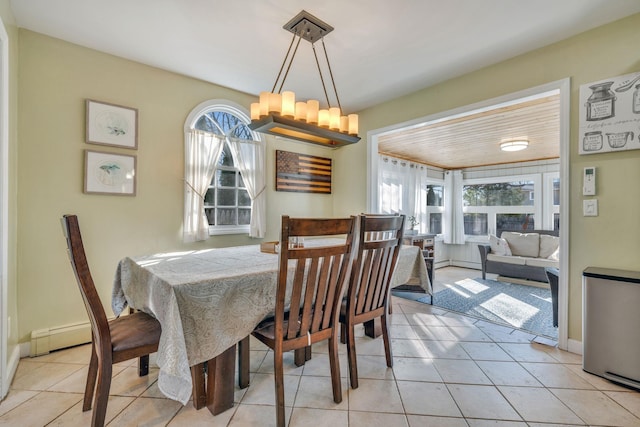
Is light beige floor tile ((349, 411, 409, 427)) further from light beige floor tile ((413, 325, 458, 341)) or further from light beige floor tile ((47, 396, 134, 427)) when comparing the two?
light beige floor tile ((47, 396, 134, 427))

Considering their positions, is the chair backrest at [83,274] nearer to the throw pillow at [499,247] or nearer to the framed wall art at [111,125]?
the framed wall art at [111,125]

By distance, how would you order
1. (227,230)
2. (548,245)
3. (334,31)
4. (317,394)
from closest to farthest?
1. (317,394)
2. (334,31)
3. (227,230)
4. (548,245)

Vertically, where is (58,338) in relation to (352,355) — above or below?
below

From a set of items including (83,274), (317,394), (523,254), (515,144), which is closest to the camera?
(83,274)

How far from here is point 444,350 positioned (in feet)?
7.71

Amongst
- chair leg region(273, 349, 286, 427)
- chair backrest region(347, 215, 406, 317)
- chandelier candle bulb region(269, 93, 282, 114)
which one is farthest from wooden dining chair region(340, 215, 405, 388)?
chandelier candle bulb region(269, 93, 282, 114)

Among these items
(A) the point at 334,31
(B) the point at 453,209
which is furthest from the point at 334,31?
(B) the point at 453,209

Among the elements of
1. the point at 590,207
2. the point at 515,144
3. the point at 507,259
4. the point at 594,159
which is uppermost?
the point at 515,144

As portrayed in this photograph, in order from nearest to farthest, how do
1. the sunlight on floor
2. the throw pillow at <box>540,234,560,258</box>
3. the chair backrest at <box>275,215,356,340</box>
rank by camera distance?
the chair backrest at <box>275,215,356,340</box>, the sunlight on floor, the throw pillow at <box>540,234,560,258</box>

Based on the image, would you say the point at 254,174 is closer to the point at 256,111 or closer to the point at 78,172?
the point at 256,111

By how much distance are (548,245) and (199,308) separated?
5.52 meters

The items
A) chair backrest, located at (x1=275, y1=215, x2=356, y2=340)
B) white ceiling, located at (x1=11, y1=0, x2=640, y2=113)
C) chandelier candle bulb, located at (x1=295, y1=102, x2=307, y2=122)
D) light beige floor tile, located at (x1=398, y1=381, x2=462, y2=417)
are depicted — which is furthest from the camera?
chandelier candle bulb, located at (x1=295, y1=102, x2=307, y2=122)

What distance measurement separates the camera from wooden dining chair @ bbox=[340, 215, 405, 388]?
5.74 feet

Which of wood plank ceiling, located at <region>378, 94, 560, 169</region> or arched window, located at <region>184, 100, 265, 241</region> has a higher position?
wood plank ceiling, located at <region>378, 94, 560, 169</region>
